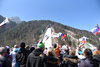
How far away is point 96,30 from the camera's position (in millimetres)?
9805

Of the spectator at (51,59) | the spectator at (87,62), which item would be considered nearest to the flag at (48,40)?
the spectator at (51,59)

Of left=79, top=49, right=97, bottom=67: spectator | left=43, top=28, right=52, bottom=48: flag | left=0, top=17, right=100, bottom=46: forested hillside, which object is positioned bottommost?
left=79, top=49, right=97, bottom=67: spectator

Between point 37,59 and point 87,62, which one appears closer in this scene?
point 37,59

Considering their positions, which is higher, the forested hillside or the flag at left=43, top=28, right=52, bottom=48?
the forested hillside

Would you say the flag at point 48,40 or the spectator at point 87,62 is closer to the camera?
the spectator at point 87,62

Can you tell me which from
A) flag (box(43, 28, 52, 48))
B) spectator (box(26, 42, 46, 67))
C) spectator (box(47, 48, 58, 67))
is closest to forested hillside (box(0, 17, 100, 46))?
flag (box(43, 28, 52, 48))

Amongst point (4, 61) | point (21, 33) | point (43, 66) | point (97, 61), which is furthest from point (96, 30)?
point (21, 33)

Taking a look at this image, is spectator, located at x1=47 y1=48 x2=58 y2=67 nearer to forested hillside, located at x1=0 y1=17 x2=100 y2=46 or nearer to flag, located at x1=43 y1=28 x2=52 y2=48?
flag, located at x1=43 y1=28 x2=52 y2=48

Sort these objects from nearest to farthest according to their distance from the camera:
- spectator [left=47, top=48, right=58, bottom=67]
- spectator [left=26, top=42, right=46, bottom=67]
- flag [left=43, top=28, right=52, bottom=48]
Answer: spectator [left=26, top=42, right=46, bottom=67] → spectator [left=47, top=48, right=58, bottom=67] → flag [left=43, top=28, right=52, bottom=48]

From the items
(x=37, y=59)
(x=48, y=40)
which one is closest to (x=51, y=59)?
(x=37, y=59)

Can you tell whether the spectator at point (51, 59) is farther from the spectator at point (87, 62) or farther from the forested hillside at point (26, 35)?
the forested hillside at point (26, 35)

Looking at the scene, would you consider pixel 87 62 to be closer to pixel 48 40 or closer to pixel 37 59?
pixel 37 59

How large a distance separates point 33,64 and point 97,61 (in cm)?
234

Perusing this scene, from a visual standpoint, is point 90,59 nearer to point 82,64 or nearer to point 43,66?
point 82,64
